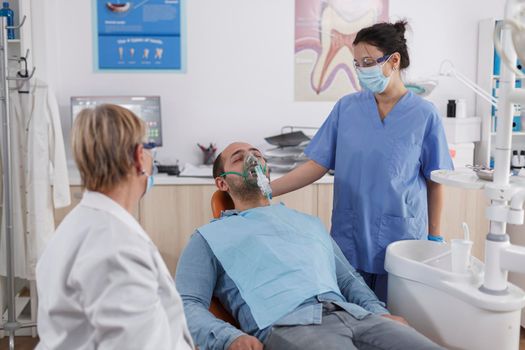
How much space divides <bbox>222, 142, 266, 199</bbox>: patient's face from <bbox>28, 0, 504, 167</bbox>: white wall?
4.61ft

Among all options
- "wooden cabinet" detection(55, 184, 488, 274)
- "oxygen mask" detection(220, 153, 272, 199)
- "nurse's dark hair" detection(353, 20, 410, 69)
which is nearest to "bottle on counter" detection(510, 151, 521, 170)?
"wooden cabinet" detection(55, 184, 488, 274)

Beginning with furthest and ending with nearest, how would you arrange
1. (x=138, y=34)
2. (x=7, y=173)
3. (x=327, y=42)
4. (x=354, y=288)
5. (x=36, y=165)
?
(x=327, y=42) → (x=138, y=34) → (x=36, y=165) → (x=7, y=173) → (x=354, y=288)

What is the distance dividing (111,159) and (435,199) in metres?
1.31

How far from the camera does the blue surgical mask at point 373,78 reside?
1.98m

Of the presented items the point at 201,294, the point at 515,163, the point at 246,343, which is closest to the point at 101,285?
the point at 246,343

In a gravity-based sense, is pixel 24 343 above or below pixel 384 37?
below

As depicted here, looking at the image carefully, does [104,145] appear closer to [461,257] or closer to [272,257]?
[272,257]

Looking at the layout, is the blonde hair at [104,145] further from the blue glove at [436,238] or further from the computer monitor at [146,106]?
the computer monitor at [146,106]

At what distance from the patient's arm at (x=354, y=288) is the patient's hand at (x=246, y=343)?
0.36 metres

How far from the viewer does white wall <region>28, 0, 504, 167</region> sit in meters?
3.30

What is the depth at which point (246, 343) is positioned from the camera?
1513mm

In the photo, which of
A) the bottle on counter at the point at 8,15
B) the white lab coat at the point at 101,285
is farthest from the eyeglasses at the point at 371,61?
the bottle on counter at the point at 8,15

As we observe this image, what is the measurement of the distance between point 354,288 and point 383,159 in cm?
44

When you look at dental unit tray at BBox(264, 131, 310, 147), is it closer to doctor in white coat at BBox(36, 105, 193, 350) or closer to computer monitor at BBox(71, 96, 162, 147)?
computer monitor at BBox(71, 96, 162, 147)
